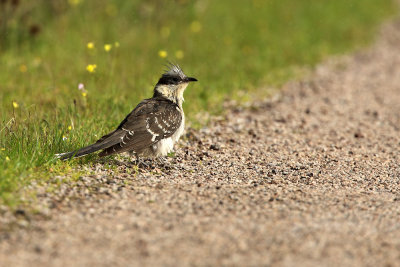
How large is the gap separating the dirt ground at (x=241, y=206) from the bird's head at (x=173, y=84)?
0.78m

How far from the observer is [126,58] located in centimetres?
1113

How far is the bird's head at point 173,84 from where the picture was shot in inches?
292

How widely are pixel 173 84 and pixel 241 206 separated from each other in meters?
2.52

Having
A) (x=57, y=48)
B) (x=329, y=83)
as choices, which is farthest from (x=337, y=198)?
(x=57, y=48)

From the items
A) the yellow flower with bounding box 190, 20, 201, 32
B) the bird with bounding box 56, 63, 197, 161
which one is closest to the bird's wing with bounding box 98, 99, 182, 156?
the bird with bounding box 56, 63, 197, 161

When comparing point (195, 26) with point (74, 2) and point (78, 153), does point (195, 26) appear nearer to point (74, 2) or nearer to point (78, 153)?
point (74, 2)

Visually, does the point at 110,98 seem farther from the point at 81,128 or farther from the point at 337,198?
the point at 337,198

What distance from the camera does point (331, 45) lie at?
14844 mm

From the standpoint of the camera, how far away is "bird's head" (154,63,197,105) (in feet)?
24.4

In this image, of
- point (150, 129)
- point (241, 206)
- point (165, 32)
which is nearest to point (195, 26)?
point (165, 32)

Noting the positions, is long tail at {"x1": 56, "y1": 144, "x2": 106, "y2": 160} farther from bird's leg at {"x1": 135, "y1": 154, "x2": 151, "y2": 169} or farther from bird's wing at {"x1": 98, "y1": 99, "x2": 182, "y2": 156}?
bird's leg at {"x1": 135, "y1": 154, "x2": 151, "y2": 169}

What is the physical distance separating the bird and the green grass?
1.42 feet

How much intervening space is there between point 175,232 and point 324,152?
3.70 metres

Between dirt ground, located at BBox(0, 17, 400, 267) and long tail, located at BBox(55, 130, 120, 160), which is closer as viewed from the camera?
dirt ground, located at BBox(0, 17, 400, 267)
